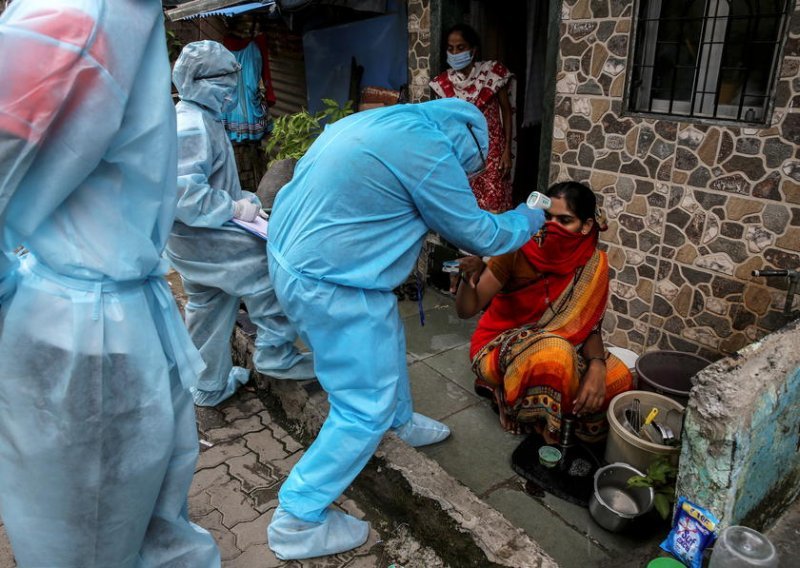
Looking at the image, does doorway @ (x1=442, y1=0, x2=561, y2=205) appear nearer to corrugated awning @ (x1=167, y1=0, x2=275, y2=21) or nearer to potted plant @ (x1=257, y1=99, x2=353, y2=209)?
potted plant @ (x1=257, y1=99, x2=353, y2=209)

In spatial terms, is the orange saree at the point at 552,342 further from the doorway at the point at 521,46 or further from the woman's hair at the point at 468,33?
the woman's hair at the point at 468,33

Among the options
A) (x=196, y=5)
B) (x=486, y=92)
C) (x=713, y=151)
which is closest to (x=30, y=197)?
(x=713, y=151)

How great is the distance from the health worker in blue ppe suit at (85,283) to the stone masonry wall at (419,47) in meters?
3.67

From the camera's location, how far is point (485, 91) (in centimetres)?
482

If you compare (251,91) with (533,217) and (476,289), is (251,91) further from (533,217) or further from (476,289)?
(533,217)

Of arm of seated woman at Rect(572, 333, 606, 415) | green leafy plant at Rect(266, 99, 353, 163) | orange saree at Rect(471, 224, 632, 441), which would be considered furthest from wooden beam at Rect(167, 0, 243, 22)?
arm of seated woman at Rect(572, 333, 606, 415)

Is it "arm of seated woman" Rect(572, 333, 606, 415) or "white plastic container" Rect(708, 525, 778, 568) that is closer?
"white plastic container" Rect(708, 525, 778, 568)

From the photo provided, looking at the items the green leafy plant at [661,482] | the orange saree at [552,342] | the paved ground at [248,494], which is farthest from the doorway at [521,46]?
the paved ground at [248,494]

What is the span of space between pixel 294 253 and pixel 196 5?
16.1 feet

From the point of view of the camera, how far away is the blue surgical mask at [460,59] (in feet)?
15.5

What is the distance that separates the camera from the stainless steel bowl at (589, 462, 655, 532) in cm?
266

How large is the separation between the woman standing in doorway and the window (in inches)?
53.1

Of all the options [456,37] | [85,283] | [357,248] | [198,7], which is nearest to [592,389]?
[357,248]

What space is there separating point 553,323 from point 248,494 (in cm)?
181
